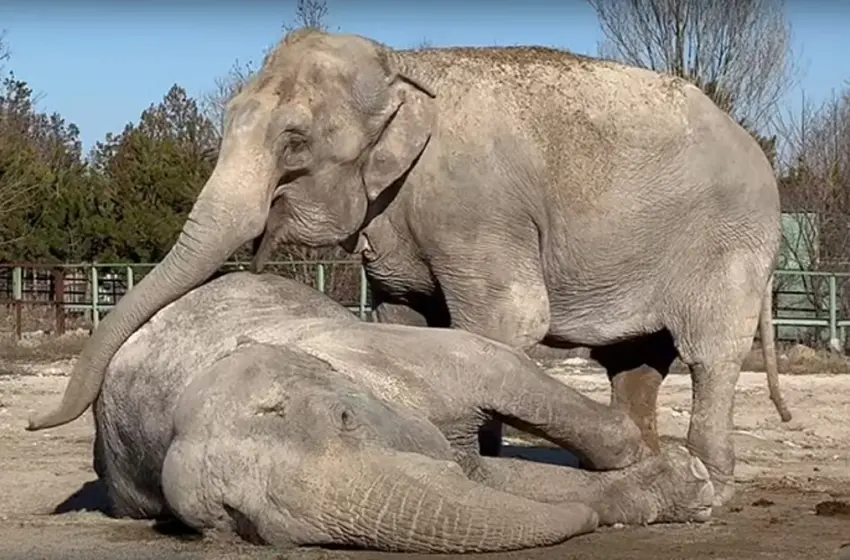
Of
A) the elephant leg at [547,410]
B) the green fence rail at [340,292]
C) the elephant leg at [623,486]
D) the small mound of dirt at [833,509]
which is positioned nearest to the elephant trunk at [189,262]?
the elephant leg at [547,410]

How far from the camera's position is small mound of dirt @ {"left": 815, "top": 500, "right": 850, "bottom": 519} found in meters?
6.70

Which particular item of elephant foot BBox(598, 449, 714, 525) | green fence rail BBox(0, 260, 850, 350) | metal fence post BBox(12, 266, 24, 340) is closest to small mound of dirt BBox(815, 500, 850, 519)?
elephant foot BBox(598, 449, 714, 525)

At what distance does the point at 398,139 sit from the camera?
689 centimetres

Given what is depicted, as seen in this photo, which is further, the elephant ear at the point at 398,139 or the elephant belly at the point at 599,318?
the elephant belly at the point at 599,318

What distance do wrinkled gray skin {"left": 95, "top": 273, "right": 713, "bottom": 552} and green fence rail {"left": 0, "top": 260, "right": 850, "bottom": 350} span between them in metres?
14.8

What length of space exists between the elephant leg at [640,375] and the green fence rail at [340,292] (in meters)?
13.1

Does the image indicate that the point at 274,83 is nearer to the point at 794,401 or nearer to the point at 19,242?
the point at 794,401

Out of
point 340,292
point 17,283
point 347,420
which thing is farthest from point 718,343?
point 17,283

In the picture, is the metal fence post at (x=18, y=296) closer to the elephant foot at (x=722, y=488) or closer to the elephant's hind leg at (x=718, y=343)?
the elephant's hind leg at (x=718, y=343)

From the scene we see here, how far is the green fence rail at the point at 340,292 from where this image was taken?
2242 cm

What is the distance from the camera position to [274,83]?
261 inches

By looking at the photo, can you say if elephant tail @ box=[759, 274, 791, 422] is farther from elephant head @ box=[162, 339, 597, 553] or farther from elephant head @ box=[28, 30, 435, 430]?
elephant head @ box=[162, 339, 597, 553]

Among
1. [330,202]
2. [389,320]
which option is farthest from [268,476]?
[389,320]

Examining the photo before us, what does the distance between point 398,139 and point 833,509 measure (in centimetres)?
238
